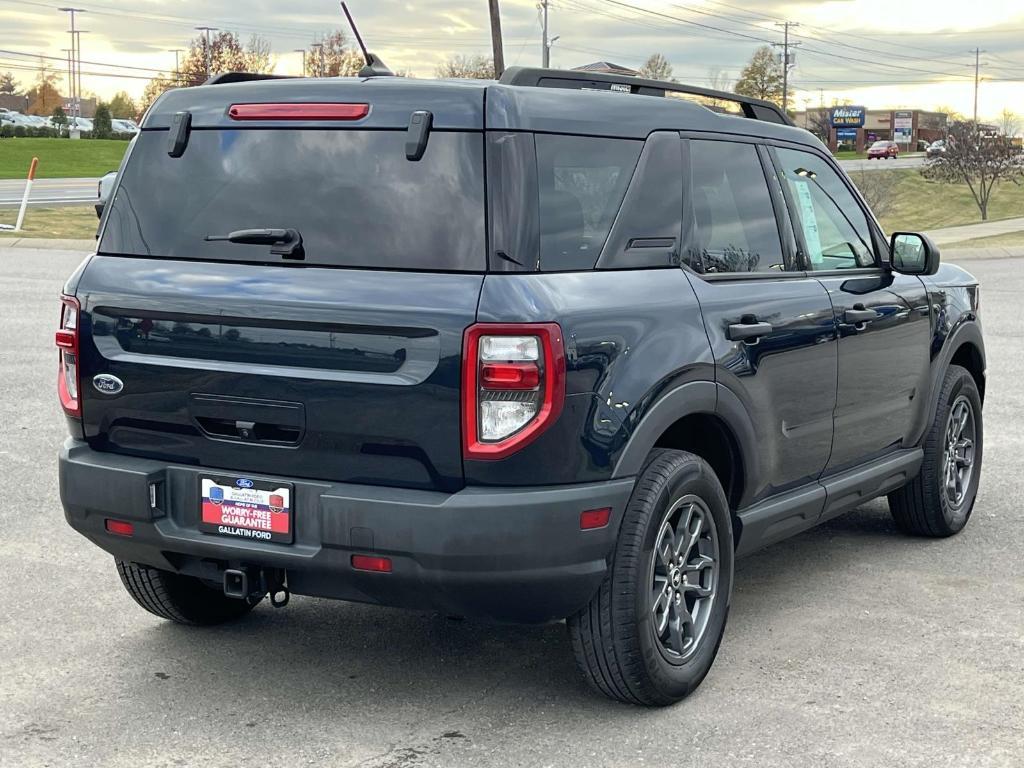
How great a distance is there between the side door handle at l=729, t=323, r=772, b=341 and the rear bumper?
2.71ft

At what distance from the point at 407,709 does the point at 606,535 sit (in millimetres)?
893

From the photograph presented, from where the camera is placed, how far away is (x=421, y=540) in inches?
154

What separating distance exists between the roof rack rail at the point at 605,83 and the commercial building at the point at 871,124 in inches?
4887

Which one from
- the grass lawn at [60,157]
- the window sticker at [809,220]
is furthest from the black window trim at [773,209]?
the grass lawn at [60,157]

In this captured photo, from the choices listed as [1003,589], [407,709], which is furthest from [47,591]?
[1003,589]

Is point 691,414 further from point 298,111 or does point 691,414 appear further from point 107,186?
point 107,186

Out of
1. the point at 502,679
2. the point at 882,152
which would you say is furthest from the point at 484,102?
the point at 882,152

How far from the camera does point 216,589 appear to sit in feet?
17.2

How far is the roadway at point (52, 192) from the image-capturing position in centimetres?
3591

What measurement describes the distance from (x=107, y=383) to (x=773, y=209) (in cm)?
247

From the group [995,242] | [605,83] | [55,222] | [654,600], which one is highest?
[605,83]

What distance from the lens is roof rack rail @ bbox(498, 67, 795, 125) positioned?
14.6 feet

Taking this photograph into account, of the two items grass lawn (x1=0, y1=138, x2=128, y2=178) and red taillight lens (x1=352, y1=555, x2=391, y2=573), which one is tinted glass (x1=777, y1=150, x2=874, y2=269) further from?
grass lawn (x1=0, y1=138, x2=128, y2=178)

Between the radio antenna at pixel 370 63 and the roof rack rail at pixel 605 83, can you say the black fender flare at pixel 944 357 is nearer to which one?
the roof rack rail at pixel 605 83
